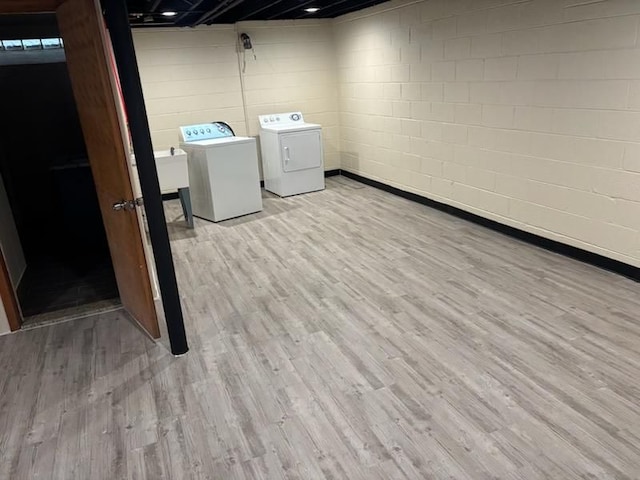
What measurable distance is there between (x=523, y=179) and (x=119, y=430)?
11.6 feet

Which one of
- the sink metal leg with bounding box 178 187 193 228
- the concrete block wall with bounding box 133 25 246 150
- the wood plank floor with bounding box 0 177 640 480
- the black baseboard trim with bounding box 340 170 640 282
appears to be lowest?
the wood plank floor with bounding box 0 177 640 480

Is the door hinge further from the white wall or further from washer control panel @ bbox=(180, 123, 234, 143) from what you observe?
the white wall

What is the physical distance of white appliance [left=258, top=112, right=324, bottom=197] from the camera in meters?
6.01

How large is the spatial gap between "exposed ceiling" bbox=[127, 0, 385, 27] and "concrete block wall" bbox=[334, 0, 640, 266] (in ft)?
1.66

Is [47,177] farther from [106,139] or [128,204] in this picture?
[128,204]

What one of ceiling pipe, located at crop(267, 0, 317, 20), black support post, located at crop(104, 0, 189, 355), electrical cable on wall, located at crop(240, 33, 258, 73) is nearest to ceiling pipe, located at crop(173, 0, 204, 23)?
electrical cable on wall, located at crop(240, 33, 258, 73)

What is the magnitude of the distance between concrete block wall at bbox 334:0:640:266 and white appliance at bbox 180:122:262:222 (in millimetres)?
1817

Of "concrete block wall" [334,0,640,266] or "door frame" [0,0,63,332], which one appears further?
"concrete block wall" [334,0,640,266]

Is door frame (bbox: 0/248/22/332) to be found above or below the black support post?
below

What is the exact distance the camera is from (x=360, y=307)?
316 cm

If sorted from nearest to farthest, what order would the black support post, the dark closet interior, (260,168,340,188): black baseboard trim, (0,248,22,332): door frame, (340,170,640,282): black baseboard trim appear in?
the black support post → (0,248,22,332): door frame → (340,170,640,282): black baseboard trim → the dark closet interior → (260,168,340,188): black baseboard trim

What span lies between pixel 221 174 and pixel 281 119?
1.79m

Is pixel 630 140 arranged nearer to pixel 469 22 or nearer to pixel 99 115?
pixel 469 22

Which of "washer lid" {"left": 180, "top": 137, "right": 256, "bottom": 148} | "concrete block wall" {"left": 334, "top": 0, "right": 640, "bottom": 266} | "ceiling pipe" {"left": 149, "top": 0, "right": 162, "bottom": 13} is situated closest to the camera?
"concrete block wall" {"left": 334, "top": 0, "right": 640, "bottom": 266}
